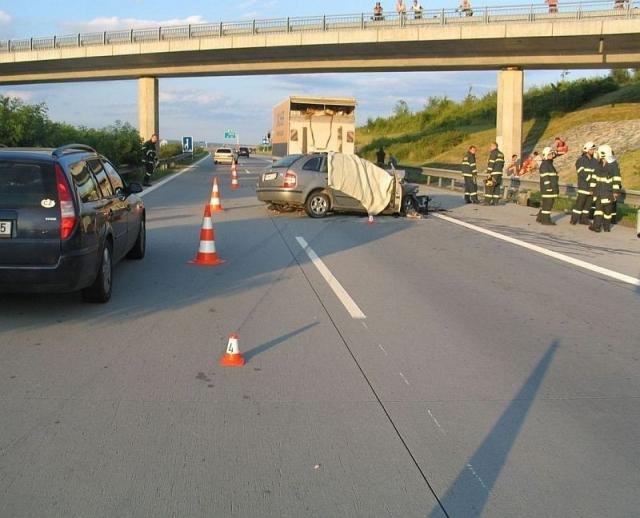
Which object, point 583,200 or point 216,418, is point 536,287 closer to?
point 216,418

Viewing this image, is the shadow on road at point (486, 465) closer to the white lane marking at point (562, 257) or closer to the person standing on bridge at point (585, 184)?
the white lane marking at point (562, 257)

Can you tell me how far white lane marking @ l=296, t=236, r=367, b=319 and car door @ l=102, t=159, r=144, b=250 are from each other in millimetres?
2626

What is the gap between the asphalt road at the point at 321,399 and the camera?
13.2ft

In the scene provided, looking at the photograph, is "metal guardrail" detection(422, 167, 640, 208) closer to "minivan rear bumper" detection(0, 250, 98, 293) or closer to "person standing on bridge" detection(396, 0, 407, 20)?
"person standing on bridge" detection(396, 0, 407, 20)

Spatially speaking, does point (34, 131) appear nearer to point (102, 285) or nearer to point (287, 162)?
point (287, 162)

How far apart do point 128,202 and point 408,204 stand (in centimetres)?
1034

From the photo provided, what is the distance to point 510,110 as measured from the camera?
4191 cm

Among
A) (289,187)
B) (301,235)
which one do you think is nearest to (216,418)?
(301,235)

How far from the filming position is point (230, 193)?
2631 cm

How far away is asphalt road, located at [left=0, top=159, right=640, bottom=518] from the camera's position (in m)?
4.02

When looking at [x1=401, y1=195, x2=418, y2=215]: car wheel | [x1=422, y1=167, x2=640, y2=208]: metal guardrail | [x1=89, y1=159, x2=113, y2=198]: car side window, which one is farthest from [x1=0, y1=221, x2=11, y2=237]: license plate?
[x1=422, y1=167, x2=640, y2=208]: metal guardrail

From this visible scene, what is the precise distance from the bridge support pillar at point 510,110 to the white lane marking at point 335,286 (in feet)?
101

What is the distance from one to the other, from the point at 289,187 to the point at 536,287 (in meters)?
8.98

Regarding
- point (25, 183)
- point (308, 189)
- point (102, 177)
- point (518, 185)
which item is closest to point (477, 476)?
point (25, 183)
